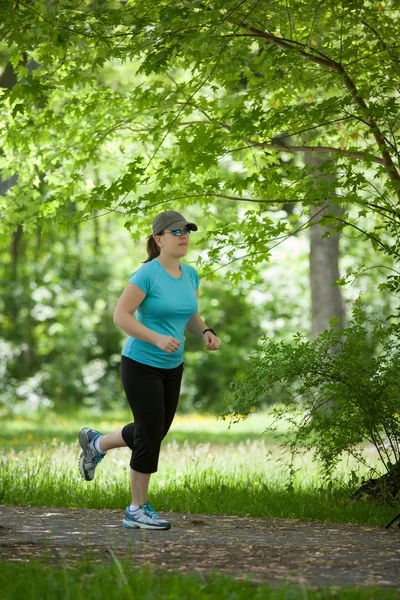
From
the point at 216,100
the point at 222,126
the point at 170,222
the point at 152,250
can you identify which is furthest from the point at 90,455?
the point at 216,100

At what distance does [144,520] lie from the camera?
5.48m

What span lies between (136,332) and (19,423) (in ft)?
42.3

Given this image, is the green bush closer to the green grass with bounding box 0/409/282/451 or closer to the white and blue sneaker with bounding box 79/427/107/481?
the white and blue sneaker with bounding box 79/427/107/481

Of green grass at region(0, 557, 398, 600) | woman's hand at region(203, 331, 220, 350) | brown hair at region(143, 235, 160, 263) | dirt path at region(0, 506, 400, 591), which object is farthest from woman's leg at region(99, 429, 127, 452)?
green grass at region(0, 557, 398, 600)

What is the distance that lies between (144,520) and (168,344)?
122 centimetres

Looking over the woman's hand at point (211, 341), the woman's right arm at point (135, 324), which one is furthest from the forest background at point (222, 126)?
the woman's right arm at point (135, 324)

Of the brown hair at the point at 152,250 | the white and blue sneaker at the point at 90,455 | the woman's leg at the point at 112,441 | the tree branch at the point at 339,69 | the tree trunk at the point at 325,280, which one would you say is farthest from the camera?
the tree trunk at the point at 325,280

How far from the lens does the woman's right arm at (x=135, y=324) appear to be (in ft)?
16.5

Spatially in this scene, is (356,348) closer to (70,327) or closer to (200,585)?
(200,585)

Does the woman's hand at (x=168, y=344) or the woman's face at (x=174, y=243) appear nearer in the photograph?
the woman's hand at (x=168, y=344)

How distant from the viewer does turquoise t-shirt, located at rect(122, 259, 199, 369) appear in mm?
5379

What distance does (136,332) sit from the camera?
517 centimetres

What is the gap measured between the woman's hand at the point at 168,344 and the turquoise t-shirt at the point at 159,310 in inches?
12.1

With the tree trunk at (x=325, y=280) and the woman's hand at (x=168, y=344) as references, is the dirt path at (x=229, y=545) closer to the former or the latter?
the woman's hand at (x=168, y=344)
